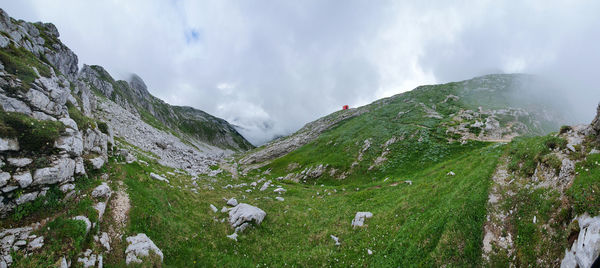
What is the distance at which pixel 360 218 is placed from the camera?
63.7ft

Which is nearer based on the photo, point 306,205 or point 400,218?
point 400,218

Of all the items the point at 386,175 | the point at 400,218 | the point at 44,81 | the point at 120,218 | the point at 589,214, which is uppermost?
the point at 44,81

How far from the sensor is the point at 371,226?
57.8ft

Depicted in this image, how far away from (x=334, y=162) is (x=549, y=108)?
86.7 meters

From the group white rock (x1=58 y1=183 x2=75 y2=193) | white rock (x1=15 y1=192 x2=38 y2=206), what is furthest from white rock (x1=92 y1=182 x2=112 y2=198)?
white rock (x1=15 y1=192 x2=38 y2=206)

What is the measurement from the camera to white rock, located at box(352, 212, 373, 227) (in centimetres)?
1867

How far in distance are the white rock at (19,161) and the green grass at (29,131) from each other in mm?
1324

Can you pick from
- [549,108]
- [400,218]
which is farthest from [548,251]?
[549,108]

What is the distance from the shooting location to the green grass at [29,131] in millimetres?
13532

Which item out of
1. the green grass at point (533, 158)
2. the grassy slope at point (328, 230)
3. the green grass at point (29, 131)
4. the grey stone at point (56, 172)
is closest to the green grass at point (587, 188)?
the green grass at point (533, 158)

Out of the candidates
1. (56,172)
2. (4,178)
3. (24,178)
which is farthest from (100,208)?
(4,178)

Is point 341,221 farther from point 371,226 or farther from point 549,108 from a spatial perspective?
point 549,108

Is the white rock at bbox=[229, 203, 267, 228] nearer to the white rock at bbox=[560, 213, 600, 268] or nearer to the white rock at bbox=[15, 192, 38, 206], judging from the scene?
the white rock at bbox=[15, 192, 38, 206]

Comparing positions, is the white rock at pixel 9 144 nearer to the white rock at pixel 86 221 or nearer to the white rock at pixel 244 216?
the white rock at pixel 86 221
